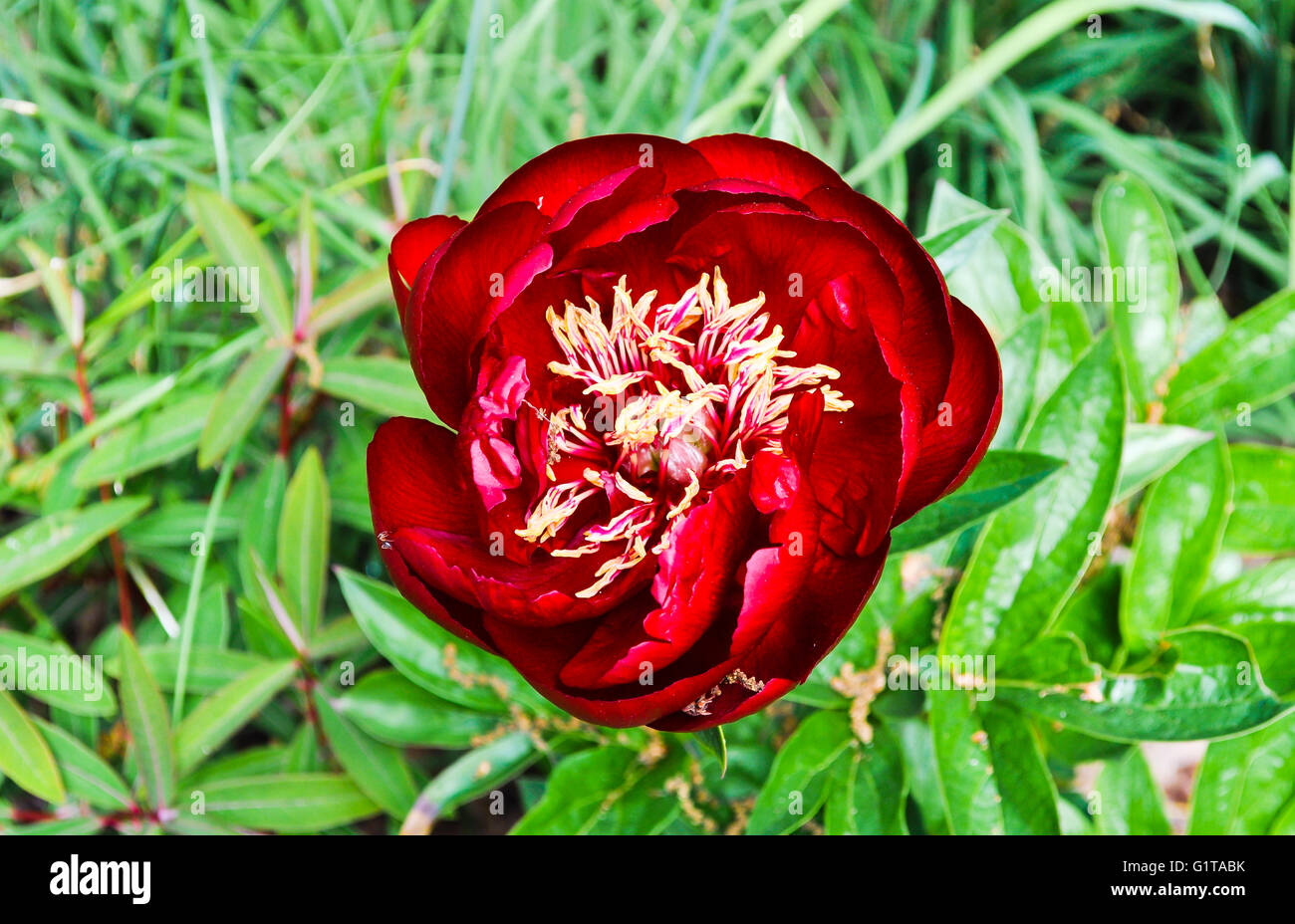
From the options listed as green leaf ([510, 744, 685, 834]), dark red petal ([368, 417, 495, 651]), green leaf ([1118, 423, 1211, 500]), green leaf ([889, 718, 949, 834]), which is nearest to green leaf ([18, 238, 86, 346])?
dark red petal ([368, 417, 495, 651])

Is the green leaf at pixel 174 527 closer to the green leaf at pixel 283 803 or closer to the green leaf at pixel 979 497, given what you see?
the green leaf at pixel 283 803

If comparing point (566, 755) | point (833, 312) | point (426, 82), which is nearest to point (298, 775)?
point (566, 755)

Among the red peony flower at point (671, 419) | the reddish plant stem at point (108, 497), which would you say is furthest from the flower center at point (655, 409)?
the reddish plant stem at point (108, 497)

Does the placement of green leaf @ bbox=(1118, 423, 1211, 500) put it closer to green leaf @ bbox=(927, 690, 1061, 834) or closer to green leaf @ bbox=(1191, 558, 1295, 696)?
green leaf @ bbox=(1191, 558, 1295, 696)

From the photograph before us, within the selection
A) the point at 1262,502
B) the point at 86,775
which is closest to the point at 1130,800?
the point at 1262,502

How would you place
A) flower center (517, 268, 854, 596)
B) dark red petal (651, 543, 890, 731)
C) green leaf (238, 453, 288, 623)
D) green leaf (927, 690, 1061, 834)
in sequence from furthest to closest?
1. green leaf (238, 453, 288, 623)
2. green leaf (927, 690, 1061, 834)
3. flower center (517, 268, 854, 596)
4. dark red petal (651, 543, 890, 731)

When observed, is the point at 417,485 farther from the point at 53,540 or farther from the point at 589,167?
the point at 53,540
